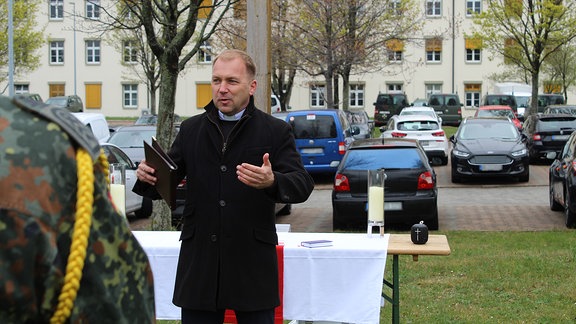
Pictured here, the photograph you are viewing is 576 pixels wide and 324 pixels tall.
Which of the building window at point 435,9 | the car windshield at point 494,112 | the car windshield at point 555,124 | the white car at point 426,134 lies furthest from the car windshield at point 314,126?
the building window at point 435,9

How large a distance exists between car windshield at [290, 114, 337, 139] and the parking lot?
4.21ft

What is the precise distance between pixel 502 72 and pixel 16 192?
207ft

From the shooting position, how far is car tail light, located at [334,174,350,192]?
14289 mm

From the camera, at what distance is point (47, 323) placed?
155 cm

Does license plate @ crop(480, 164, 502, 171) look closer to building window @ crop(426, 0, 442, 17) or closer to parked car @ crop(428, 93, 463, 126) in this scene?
parked car @ crop(428, 93, 463, 126)

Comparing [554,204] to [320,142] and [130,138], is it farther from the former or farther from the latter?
[130,138]

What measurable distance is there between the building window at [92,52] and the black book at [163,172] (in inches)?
2438

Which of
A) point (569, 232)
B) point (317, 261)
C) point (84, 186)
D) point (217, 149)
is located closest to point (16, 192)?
point (84, 186)

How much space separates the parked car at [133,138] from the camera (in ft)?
64.5

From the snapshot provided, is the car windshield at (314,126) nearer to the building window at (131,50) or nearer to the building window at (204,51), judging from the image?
the building window at (204,51)

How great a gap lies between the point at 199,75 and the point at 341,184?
50410 millimetres

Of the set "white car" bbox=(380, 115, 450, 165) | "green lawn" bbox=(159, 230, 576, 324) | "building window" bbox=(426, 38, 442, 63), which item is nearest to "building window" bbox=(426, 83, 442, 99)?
"building window" bbox=(426, 38, 442, 63)

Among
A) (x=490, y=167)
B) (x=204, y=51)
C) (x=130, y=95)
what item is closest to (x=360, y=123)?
(x=490, y=167)

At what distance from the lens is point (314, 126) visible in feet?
72.0
